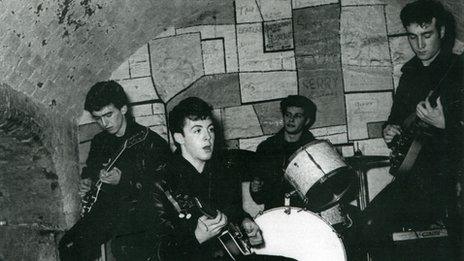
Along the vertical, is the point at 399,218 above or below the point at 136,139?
below

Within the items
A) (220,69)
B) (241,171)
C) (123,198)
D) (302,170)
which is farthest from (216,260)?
(220,69)

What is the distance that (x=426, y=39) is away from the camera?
466 centimetres

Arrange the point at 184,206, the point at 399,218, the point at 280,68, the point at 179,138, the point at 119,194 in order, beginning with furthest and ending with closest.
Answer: the point at 280,68 < the point at 119,194 < the point at 399,218 < the point at 179,138 < the point at 184,206

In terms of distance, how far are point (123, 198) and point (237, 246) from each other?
1.48 m

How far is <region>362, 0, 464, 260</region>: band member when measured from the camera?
4090mm

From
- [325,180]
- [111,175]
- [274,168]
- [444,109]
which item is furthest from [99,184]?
[444,109]

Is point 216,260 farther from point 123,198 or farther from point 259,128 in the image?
point 259,128

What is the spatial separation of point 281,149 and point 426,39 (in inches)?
69.6

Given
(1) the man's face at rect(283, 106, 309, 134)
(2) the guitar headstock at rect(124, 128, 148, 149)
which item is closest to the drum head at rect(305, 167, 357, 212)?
(1) the man's face at rect(283, 106, 309, 134)

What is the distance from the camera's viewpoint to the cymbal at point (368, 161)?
4.82 metres

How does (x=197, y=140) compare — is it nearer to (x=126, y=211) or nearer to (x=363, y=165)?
(x=126, y=211)

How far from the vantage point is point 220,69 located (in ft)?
17.7

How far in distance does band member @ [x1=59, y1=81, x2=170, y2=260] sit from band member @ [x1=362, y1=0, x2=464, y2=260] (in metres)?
2.05

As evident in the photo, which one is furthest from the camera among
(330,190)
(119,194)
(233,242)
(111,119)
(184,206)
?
(111,119)
